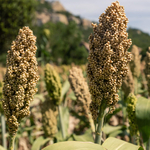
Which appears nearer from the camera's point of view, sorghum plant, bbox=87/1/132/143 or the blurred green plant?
sorghum plant, bbox=87/1/132/143

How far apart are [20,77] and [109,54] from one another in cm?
79

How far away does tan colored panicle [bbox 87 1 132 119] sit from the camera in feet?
4.56

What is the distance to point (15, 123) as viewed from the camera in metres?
1.51

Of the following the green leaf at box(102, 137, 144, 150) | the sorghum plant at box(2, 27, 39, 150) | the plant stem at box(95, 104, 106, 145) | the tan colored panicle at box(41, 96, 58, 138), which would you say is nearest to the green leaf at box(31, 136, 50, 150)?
the tan colored panicle at box(41, 96, 58, 138)

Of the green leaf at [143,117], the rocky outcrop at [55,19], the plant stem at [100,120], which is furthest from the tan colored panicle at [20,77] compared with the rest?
the rocky outcrop at [55,19]

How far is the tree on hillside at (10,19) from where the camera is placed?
18.1 meters

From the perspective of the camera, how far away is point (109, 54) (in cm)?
138

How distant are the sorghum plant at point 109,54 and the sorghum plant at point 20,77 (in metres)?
0.55

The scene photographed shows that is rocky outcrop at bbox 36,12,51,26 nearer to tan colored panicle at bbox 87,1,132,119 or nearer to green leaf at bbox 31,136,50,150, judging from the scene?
green leaf at bbox 31,136,50,150

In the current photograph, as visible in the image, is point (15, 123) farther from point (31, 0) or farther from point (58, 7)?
point (58, 7)

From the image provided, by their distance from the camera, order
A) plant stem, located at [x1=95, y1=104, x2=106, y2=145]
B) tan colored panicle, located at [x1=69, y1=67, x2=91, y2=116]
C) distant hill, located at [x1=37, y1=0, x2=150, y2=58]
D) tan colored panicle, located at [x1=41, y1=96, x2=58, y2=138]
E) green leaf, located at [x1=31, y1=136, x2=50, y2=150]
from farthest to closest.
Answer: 1. distant hill, located at [x1=37, y1=0, x2=150, y2=58]
2. tan colored panicle, located at [x1=41, y1=96, x2=58, y2=138]
3. green leaf, located at [x1=31, y1=136, x2=50, y2=150]
4. tan colored panicle, located at [x1=69, y1=67, x2=91, y2=116]
5. plant stem, located at [x1=95, y1=104, x2=106, y2=145]

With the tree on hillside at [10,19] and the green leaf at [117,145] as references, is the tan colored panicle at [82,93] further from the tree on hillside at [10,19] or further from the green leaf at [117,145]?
the tree on hillside at [10,19]

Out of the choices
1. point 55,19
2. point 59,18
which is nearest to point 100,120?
point 55,19

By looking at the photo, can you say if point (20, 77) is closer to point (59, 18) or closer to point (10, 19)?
point (10, 19)
